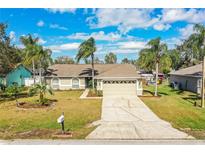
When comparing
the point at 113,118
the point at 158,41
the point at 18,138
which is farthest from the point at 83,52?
the point at 18,138

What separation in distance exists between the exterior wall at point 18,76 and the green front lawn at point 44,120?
63.8ft

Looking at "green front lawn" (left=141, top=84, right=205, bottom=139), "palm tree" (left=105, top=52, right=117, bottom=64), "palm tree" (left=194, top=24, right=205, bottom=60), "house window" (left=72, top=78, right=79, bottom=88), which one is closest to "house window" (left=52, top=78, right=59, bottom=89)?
"house window" (left=72, top=78, right=79, bottom=88)

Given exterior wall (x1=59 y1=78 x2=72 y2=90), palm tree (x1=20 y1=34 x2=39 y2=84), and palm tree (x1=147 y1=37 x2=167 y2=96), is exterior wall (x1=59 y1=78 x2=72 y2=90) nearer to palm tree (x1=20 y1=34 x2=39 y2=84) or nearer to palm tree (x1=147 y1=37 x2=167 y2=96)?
palm tree (x1=20 y1=34 x2=39 y2=84)

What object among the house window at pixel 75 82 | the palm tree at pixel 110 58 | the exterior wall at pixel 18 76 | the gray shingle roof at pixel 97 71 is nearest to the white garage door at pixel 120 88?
the gray shingle roof at pixel 97 71

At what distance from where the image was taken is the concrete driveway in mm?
10820

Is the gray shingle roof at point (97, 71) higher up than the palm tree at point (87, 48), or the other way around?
the palm tree at point (87, 48)

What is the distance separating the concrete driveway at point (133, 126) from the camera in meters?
10.8

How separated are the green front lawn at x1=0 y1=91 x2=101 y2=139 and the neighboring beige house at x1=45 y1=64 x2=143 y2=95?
7.26 meters

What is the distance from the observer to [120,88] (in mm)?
25844

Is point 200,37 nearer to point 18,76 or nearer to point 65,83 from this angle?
point 65,83

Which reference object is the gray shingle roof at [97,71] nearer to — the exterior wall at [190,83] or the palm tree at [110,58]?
the exterior wall at [190,83]
